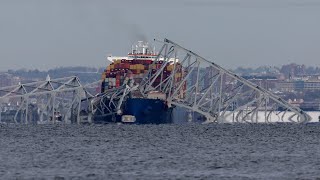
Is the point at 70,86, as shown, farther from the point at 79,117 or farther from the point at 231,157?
the point at 231,157

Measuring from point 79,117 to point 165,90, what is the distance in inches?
472

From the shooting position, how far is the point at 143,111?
18350 centimetres

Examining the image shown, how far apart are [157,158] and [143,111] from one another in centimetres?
9516

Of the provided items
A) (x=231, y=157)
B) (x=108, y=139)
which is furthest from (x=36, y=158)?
(x=108, y=139)

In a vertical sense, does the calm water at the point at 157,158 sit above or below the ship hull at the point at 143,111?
below

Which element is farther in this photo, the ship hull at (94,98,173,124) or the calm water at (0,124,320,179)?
the ship hull at (94,98,173,124)

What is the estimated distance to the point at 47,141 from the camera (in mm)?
113938

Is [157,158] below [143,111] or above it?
below

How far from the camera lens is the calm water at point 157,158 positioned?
74625mm

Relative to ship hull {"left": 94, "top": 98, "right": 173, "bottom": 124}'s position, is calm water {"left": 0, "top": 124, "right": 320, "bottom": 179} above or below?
below

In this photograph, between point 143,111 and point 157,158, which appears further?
point 143,111

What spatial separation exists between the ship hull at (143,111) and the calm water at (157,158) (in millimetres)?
58719

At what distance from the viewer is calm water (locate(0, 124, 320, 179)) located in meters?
74.6

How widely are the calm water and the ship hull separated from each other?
193 ft
